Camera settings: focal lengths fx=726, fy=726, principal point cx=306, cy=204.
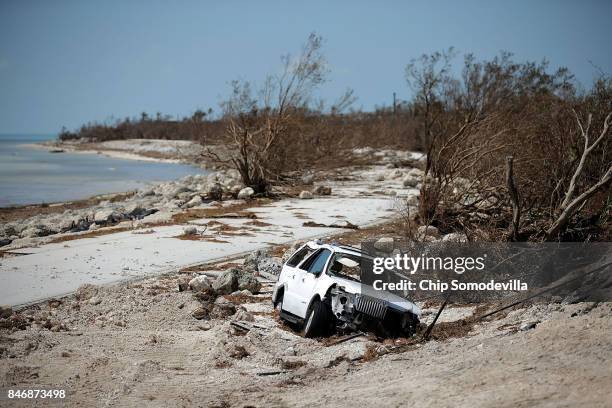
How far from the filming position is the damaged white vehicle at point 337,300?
1077cm

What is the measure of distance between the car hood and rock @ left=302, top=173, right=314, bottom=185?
26.0 m

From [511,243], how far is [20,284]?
10.1 m

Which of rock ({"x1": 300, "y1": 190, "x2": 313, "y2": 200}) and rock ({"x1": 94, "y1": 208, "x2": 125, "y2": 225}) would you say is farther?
rock ({"x1": 300, "y1": 190, "x2": 313, "y2": 200})

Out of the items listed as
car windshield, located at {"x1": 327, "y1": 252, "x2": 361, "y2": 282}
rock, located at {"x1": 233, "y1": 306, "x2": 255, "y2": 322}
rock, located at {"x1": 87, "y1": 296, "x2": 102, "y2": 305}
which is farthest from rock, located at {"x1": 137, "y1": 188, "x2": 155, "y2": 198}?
car windshield, located at {"x1": 327, "y1": 252, "x2": 361, "y2": 282}

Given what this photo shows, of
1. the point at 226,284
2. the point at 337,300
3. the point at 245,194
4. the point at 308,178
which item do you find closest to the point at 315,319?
the point at 337,300

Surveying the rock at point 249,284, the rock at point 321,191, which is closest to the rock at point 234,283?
the rock at point 249,284

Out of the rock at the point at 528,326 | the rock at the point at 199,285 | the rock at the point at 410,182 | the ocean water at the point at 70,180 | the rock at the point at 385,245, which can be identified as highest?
the rock at the point at 410,182

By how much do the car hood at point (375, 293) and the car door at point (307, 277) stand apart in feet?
1.39

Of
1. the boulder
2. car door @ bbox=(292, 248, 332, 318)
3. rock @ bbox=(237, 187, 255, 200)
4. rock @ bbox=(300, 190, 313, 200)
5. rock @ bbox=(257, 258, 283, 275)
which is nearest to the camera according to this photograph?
car door @ bbox=(292, 248, 332, 318)

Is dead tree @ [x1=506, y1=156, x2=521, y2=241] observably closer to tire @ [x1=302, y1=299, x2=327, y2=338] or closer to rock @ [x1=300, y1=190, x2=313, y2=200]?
tire @ [x1=302, y1=299, x2=327, y2=338]

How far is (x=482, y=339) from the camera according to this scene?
33.3 ft

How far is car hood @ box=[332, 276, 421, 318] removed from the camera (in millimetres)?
10836

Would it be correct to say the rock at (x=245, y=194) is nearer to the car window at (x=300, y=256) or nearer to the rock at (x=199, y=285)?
the rock at (x=199, y=285)

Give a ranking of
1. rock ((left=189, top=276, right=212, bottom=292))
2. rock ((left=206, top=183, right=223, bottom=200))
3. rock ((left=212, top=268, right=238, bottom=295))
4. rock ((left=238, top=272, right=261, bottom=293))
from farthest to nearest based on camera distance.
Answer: rock ((left=206, top=183, right=223, bottom=200)), rock ((left=238, top=272, right=261, bottom=293)), rock ((left=189, top=276, right=212, bottom=292)), rock ((left=212, top=268, right=238, bottom=295))
